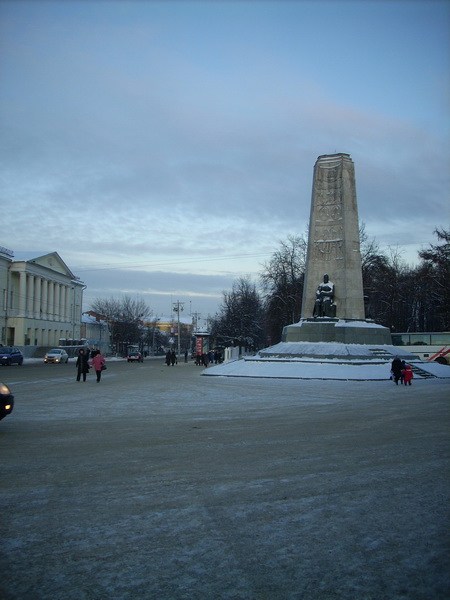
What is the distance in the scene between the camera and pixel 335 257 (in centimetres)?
3247

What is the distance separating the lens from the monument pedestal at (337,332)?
3134 cm

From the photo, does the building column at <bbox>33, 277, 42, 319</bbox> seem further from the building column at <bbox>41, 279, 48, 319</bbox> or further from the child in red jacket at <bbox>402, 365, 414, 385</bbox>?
the child in red jacket at <bbox>402, 365, 414, 385</bbox>

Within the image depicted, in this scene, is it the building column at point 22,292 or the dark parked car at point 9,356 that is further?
the building column at point 22,292

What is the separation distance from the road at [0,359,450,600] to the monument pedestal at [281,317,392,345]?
20.1 metres

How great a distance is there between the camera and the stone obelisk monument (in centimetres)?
3216

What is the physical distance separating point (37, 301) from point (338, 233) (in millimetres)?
55652

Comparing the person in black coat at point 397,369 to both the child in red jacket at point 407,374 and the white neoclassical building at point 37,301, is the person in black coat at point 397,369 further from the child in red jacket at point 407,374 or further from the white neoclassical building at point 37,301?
the white neoclassical building at point 37,301

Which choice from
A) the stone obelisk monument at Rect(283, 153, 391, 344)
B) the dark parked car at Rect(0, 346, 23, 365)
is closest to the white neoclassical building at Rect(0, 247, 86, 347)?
the dark parked car at Rect(0, 346, 23, 365)

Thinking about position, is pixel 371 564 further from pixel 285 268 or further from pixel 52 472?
pixel 285 268

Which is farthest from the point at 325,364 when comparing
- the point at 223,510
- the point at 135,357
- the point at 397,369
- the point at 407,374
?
the point at 135,357

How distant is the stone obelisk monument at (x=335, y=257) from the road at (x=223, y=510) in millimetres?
21001

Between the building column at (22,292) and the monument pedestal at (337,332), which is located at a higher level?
the building column at (22,292)

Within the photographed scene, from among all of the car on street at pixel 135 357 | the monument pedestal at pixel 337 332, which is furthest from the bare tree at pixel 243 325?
the monument pedestal at pixel 337 332

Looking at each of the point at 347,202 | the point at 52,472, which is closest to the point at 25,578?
the point at 52,472
